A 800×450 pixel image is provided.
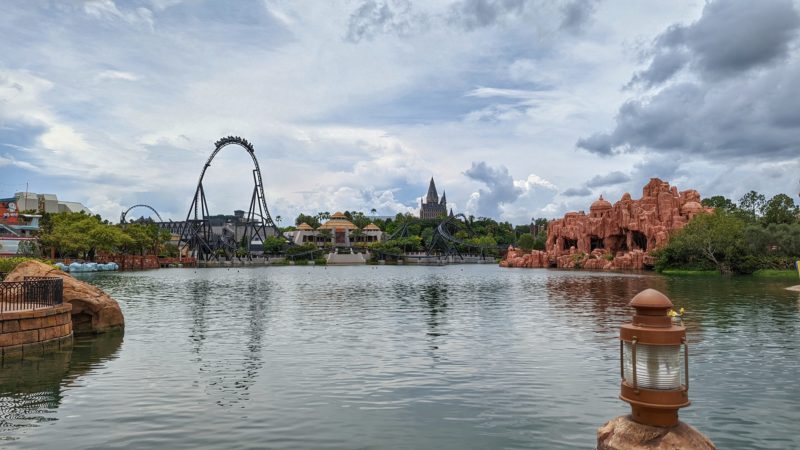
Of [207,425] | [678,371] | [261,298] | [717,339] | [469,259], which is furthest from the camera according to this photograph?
[469,259]

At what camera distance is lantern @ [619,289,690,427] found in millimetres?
6676

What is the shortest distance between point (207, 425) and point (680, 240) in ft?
278

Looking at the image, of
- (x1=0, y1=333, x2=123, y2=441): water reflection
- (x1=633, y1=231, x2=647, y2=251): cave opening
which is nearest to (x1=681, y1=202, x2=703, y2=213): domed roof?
(x1=633, y1=231, x2=647, y2=251): cave opening

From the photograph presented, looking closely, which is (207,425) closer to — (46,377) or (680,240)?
(46,377)

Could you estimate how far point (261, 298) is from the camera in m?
45.3

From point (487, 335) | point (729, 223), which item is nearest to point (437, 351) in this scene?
point (487, 335)

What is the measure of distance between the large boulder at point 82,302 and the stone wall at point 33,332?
295 centimetres

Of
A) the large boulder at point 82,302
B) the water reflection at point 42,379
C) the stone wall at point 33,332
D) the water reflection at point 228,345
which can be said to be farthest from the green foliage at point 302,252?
the stone wall at point 33,332

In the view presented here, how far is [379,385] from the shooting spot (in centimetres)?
1505

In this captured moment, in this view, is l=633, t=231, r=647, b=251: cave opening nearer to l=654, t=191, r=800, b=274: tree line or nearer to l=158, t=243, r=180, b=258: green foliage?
l=654, t=191, r=800, b=274: tree line

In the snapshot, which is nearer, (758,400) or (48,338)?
(758,400)

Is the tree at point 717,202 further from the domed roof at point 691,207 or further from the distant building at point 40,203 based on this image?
the distant building at point 40,203

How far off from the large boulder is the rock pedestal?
71.8 feet

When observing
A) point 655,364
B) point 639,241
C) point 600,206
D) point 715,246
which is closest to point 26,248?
point 715,246
